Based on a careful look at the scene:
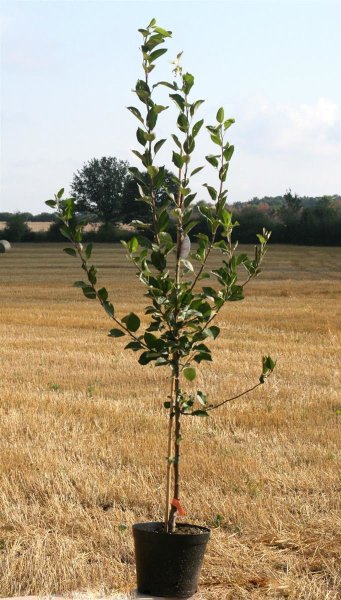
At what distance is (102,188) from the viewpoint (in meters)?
110

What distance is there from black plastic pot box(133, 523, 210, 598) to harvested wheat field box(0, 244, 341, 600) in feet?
0.70

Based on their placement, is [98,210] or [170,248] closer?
[170,248]

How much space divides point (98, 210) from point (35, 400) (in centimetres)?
9455

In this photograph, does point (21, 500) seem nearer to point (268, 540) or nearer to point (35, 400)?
point (268, 540)

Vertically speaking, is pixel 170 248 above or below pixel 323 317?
above

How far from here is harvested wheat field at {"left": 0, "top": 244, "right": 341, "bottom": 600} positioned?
245 inches

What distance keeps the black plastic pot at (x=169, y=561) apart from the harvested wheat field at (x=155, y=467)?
0.70 feet

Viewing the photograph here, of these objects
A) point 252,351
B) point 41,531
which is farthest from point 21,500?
point 252,351

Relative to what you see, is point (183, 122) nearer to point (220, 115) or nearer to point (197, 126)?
point (197, 126)

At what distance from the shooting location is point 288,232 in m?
71.0

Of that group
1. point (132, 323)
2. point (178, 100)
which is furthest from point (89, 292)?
point (178, 100)

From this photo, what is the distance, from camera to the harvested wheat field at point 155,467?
20.4ft

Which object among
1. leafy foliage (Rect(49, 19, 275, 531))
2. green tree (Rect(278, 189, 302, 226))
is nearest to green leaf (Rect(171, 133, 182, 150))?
leafy foliage (Rect(49, 19, 275, 531))

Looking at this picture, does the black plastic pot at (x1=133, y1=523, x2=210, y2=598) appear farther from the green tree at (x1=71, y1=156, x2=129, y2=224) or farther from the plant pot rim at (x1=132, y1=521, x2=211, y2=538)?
the green tree at (x1=71, y1=156, x2=129, y2=224)
